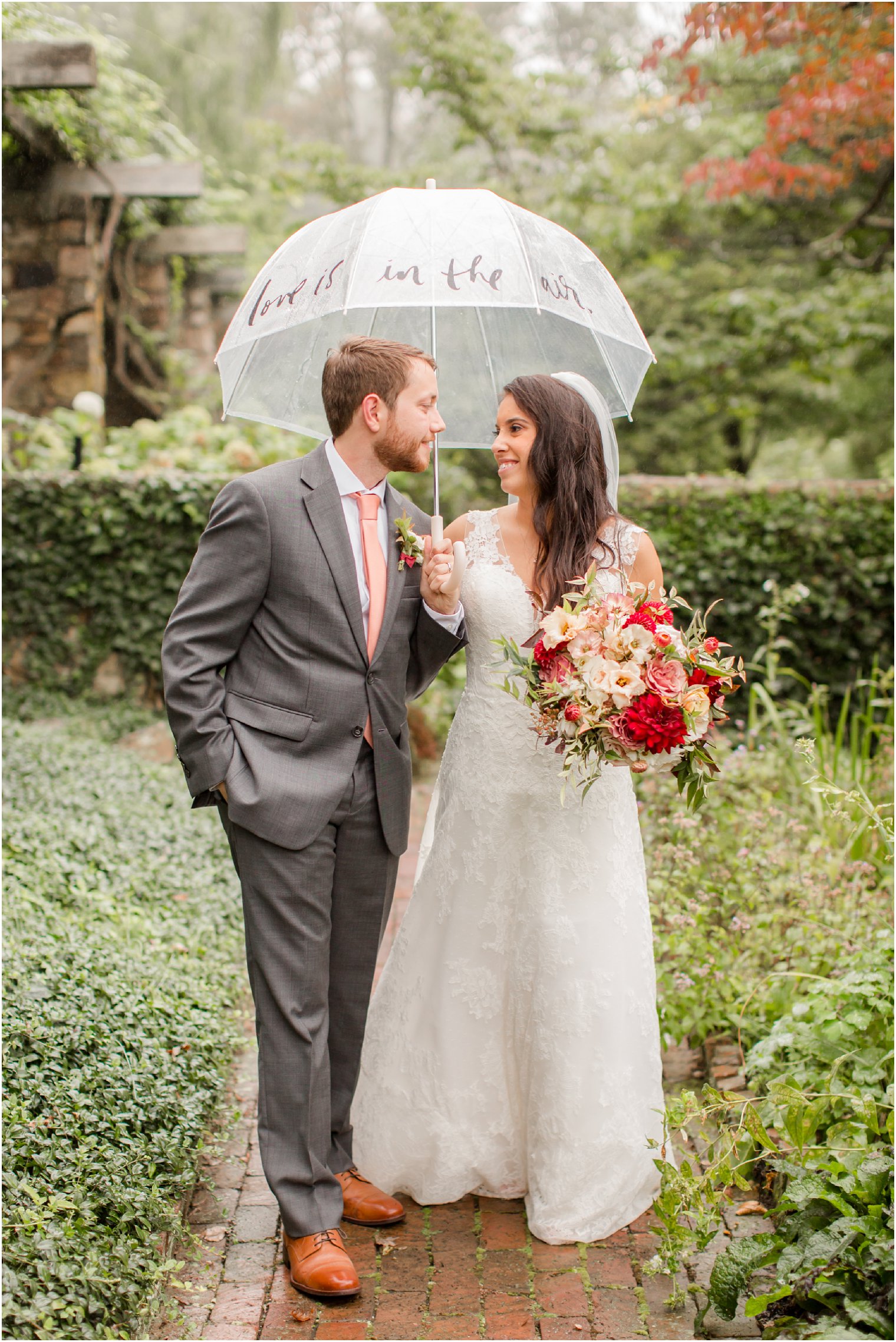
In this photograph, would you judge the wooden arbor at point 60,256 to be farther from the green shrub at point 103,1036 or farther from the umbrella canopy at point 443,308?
the umbrella canopy at point 443,308

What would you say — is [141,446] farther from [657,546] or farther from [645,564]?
[645,564]

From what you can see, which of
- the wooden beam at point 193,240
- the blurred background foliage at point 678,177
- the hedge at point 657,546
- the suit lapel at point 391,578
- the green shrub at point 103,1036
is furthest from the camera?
the wooden beam at point 193,240

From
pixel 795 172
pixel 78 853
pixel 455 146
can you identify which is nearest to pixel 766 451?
pixel 455 146

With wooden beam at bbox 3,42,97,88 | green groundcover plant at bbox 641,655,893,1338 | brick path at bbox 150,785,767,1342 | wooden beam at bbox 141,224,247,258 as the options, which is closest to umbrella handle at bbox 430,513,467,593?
green groundcover plant at bbox 641,655,893,1338

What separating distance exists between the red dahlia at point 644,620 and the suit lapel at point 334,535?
2.09 feet

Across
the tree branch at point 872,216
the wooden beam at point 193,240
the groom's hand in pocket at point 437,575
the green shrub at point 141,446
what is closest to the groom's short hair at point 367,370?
the groom's hand in pocket at point 437,575

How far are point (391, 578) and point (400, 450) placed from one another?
31cm

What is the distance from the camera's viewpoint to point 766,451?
68.3ft

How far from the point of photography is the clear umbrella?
2.72 m

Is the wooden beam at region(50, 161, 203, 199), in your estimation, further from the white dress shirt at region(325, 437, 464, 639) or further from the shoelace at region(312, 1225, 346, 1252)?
the shoelace at region(312, 1225, 346, 1252)

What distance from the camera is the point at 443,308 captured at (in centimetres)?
335

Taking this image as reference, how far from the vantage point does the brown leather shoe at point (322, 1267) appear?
269 cm

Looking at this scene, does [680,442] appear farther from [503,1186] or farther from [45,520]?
[503,1186]

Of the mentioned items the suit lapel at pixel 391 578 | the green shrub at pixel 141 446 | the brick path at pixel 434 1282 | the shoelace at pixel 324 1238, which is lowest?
the brick path at pixel 434 1282
